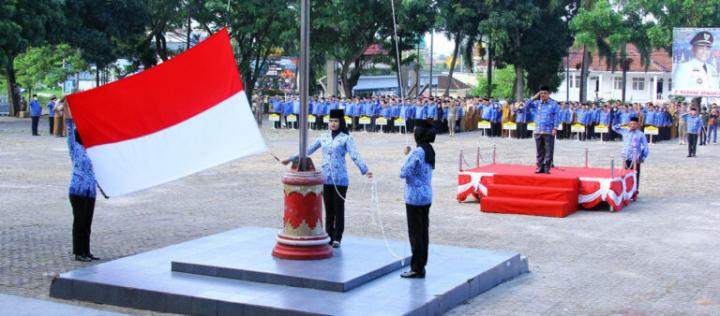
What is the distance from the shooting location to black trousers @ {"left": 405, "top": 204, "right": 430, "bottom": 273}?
32.4ft

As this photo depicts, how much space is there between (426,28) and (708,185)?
91.9 feet

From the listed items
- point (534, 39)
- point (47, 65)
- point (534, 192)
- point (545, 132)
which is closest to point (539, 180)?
point (534, 192)

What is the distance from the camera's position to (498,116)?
127 feet

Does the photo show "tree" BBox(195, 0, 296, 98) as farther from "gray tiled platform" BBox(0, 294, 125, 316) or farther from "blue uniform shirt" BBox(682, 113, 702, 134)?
"gray tiled platform" BBox(0, 294, 125, 316)

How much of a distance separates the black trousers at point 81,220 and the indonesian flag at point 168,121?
72.9 inches

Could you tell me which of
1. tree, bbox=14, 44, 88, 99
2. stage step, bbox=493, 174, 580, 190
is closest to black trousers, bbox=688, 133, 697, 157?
stage step, bbox=493, 174, 580, 190

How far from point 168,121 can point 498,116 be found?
30148 millimetres

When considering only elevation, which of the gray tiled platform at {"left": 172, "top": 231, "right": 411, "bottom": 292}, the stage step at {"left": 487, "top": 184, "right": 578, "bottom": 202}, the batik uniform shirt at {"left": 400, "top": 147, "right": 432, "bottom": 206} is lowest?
the gray tiled platform at {"left": 172, "top": 231, "right": 411, "bottom": 292}

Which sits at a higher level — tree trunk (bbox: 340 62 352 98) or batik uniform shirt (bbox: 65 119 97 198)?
tree trunk (bbox: 340 62 352 98)

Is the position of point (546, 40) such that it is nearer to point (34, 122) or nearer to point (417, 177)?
point (34, 122)

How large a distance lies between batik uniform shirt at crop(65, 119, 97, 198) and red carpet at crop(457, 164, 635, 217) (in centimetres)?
777

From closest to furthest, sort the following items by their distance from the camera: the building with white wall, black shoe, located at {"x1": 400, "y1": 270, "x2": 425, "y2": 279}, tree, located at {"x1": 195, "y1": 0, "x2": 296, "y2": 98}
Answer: black shoe, located at {"x1": 400, "y1": 270, "x2": 425, "y2": 279}, tree, located at {"x1": 195, "y1": 0, "x2": 296, "y2": 98}, the building with white wall

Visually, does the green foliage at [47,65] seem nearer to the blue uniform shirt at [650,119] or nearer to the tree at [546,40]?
the tree at [546,40]

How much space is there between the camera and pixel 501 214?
54.2ft
